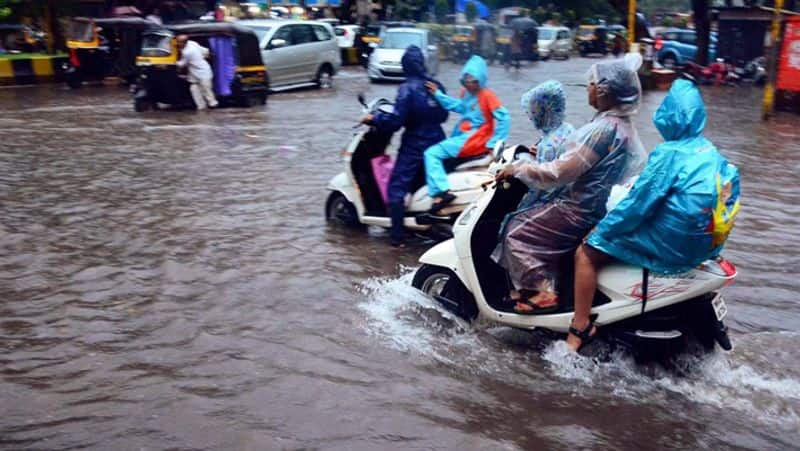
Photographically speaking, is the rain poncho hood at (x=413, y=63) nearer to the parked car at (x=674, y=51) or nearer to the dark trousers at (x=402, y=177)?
the dark trousers at (x=402, y=177)

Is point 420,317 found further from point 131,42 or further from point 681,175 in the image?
point 131,42

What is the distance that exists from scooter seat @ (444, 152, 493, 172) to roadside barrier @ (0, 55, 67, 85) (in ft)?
58.2

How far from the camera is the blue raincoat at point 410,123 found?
6996mm

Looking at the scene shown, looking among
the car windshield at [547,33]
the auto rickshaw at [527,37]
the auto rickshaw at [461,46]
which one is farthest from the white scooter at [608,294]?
the car windshield at [547,33]

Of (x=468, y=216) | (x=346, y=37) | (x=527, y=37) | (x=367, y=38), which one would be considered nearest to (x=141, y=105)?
(x=468, y=216)

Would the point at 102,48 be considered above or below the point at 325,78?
above

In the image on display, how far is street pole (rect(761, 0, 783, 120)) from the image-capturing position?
51.3ft

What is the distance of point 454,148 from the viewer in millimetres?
7008

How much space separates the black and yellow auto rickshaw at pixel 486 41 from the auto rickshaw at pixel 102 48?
19.3 meters

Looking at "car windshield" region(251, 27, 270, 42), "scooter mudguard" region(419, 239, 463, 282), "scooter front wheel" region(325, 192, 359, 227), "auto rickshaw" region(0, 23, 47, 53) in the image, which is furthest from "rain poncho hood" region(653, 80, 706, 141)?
"auto rickshaw" region(0, 23, 47, 53)

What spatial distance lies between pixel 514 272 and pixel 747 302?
214 centimetres

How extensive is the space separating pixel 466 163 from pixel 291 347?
2.70 metres

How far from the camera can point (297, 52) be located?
69.5ft

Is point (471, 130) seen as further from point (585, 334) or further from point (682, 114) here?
point (682, 114)
